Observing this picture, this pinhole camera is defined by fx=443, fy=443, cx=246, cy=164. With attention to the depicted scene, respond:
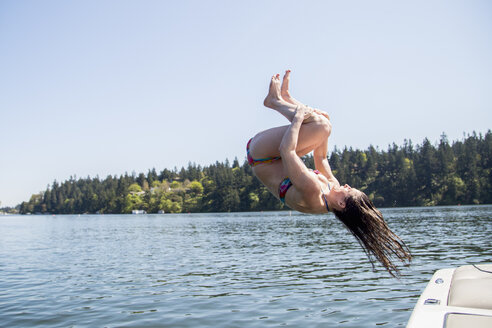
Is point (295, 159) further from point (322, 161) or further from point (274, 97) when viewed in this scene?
point (322, 161)

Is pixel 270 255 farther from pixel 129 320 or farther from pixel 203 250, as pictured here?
pixel 129 320

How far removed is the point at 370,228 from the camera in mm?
5223

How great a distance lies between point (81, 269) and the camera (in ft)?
68.3

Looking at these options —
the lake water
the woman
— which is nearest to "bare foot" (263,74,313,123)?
the woman

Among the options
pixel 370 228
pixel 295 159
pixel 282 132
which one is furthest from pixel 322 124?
pixel 370 228

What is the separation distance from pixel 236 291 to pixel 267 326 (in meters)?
3.96

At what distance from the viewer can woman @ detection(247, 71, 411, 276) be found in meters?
4.93

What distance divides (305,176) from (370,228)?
1.05m

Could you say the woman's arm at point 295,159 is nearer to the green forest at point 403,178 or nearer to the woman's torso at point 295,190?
the woman's torso at point 295,190

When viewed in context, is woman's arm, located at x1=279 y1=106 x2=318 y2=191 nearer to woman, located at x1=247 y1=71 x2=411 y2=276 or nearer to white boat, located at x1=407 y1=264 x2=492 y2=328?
woman, located at x1=247 y1=71 x2=411 y2=276

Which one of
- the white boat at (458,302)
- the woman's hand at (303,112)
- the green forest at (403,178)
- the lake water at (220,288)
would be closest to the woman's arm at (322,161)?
the woman's hand at (303,112)

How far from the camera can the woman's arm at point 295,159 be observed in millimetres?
4789

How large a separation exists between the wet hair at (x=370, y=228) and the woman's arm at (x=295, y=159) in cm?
54

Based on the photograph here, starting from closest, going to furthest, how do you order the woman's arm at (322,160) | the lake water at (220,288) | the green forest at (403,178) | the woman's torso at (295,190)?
the woman's torso at (295,190) < the woman's arm at (322,160) < the lake water at (220,288) < the green forest at (403,178)
